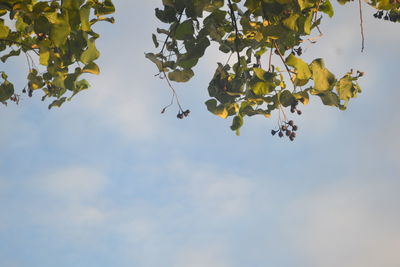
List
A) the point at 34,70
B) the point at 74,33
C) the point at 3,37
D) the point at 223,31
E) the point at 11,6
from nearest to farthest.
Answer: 1. the point at 11,6
2. the point at 74,33
3. the point at 3,37
4. the point at 223,31
5. the point at 34,70

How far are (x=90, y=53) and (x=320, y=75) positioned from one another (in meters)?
1.54

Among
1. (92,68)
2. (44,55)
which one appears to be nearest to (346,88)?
(92,68)

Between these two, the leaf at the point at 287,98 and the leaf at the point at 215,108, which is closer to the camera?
the leaf at the point at 287,98

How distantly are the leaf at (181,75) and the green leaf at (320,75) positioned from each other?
3.07 feet

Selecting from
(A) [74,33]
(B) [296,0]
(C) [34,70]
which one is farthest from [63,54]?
(B) [296,0]

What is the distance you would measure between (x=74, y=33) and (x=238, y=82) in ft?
4.11

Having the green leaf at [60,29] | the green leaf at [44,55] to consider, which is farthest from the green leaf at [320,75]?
the green leaf at [44,55]

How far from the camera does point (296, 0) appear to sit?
3006 mm

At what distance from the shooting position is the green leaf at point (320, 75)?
3.05 metres

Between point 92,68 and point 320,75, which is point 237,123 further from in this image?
point 92,68

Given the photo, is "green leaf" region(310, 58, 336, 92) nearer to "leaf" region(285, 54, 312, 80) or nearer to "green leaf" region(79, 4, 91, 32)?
"leaf" region(285, 54, 312, 80)

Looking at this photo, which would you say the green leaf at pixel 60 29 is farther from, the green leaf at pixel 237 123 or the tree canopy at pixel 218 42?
the green leaf at pixel 237 123

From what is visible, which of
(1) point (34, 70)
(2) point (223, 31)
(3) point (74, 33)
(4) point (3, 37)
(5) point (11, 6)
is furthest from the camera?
(1) point (34, 70)

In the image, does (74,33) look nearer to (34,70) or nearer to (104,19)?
(104,19)
